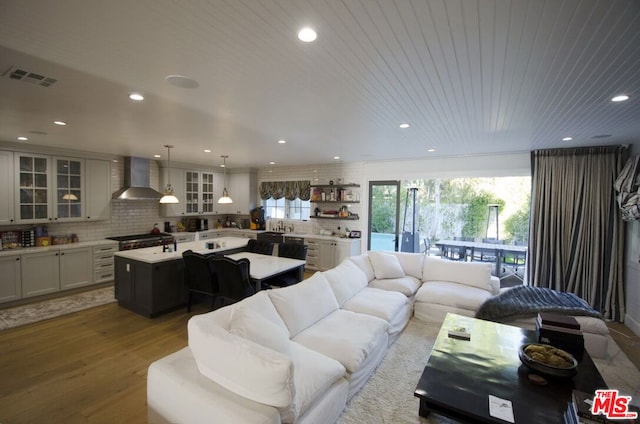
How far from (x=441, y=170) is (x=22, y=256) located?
7.56 metres

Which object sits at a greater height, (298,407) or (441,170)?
(441,170)

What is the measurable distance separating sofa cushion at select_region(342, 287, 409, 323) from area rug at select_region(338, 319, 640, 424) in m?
0.40

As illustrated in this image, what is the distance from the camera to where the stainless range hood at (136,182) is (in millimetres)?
5771

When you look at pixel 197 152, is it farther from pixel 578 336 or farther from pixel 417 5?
pixel 578 336

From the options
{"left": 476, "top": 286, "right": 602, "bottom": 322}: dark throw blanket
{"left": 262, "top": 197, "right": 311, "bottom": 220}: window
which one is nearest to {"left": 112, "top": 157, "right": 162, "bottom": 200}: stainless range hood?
{"left": 262, "top": 197, "right": 311, "bottom": 220}: window

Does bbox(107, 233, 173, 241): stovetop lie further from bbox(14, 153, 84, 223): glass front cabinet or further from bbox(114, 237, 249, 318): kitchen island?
bbox(114, 237, 249, 318): kitchen island

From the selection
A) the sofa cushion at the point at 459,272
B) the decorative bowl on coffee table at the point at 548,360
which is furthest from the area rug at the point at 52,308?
the decorative bowl on coffee table at the point at 548,360

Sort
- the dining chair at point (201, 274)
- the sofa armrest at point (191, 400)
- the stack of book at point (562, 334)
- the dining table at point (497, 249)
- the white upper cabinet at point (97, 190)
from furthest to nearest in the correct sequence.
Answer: the dining table at point (497, 249), the white upper cabinet at point (97, 190), the dining chair at point (201, 274), the stack of book at point (562, 334), the sofa armrest at point (191, 400)

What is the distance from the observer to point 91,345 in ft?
10.6

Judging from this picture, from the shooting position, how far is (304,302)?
2736mm

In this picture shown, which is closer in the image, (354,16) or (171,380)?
(354,16)

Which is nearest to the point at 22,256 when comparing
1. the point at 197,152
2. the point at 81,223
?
the point at 81,223

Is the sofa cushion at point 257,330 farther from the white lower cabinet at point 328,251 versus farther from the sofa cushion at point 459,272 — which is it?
the white lower cabinet at point 328,251

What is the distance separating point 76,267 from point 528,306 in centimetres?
711
